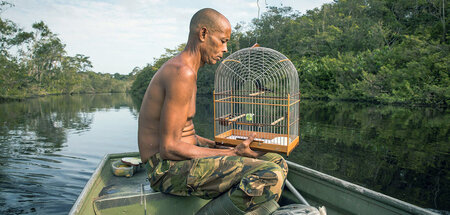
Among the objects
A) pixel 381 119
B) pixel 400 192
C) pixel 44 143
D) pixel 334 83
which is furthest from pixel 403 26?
pixel 44 143

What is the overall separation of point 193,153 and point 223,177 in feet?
1.08

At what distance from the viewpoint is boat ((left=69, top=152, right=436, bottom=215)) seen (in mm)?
2549

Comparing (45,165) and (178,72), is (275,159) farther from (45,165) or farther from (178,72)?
(45,165)

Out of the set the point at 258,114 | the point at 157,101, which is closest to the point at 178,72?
the point at 157,101

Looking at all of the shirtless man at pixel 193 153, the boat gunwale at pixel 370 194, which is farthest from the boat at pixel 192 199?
the shirtless man at pixel 193 153

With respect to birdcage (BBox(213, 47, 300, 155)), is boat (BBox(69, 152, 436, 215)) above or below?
below

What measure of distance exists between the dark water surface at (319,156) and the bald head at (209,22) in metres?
4.16

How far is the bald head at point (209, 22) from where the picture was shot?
2516 millimetres

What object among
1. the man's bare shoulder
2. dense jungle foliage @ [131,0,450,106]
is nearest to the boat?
the man's bare shoulder

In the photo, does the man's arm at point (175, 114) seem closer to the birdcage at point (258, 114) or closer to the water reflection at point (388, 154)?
the birdcage at point (258, 114)

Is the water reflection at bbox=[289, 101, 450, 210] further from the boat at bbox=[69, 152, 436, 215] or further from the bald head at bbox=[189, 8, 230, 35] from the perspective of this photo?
the bald head at bbox=[189, 8, 230, 35]

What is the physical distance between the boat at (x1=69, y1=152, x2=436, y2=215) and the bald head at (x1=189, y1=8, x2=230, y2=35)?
157 cm

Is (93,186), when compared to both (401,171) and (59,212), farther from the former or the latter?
(401,171)

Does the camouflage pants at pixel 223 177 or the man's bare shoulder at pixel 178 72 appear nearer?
the camouflage pants at pixel 223 177
